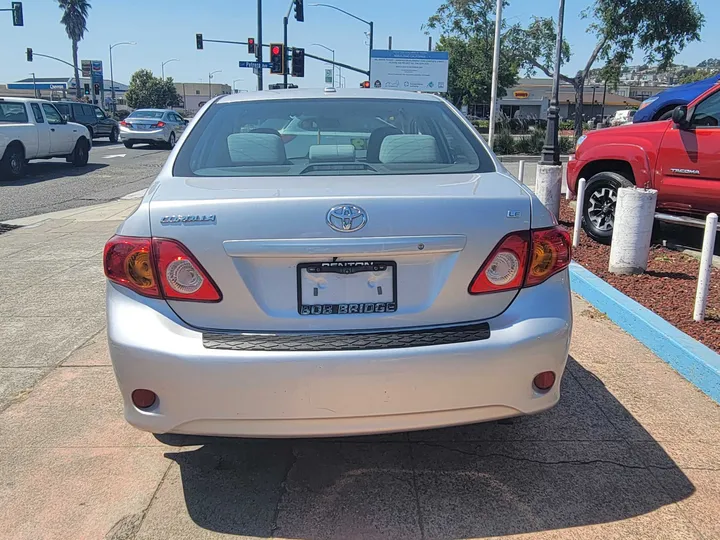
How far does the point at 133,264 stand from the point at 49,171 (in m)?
17.5

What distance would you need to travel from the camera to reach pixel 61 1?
71562 mm

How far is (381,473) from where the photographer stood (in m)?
3.06

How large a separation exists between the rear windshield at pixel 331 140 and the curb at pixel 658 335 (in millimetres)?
1795

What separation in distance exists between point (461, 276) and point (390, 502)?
3.39 ft

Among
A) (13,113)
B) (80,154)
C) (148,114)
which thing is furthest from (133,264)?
(148,114)

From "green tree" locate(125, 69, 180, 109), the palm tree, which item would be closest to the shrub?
the palm tree

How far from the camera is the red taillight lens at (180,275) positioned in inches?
100

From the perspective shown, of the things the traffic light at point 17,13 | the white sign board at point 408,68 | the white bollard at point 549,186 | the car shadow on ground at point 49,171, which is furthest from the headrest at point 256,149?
the traffic light at point 17,13

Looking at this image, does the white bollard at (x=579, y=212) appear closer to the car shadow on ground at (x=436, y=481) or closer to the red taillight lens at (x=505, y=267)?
the car shadow on ground at (x=436, y=481)

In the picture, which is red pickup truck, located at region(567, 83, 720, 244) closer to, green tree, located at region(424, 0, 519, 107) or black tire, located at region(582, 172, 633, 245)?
black tire, located at region(582, 172, 633, 245)

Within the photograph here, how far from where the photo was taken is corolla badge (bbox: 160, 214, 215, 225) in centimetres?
254

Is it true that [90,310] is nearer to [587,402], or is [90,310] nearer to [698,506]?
[587,402]

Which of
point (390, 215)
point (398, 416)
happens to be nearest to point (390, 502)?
point (398, 416)

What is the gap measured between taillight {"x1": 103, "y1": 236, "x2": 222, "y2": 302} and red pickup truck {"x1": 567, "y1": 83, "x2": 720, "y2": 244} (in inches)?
216
